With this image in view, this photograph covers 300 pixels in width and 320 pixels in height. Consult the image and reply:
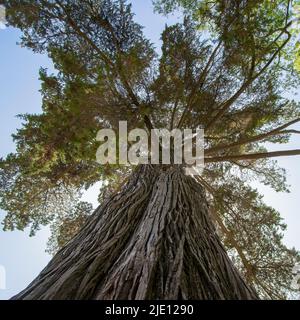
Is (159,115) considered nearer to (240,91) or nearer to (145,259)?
(240,91)

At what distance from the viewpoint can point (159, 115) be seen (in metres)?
6.11

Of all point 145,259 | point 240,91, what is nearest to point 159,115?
point 240,91

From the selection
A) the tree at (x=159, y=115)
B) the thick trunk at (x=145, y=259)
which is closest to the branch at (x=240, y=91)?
the tree at (x=159, y=115)

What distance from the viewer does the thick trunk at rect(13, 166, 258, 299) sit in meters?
2.06

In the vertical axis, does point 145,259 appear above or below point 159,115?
below

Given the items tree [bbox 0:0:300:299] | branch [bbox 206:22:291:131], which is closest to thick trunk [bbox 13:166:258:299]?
tree [bbox 0:0:300:299]

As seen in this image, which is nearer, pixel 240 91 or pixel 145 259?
pixel 145 259

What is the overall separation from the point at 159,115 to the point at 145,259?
4169 mm

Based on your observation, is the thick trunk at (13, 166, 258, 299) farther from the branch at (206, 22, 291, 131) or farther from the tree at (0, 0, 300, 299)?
the branch at (206, 22, 291, 131)

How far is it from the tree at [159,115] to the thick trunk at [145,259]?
0.13 feet

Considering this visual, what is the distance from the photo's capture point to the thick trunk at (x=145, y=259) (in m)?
2.06

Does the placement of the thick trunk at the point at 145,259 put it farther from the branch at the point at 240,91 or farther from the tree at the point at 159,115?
the branch at the point at 240,91

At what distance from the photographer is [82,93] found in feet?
14.4
